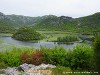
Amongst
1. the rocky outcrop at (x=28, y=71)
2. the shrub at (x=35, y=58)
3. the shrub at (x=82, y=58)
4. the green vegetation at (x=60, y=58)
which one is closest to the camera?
the rocky outcrop at (x=28, y=71)

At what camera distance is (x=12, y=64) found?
37812 millimetres

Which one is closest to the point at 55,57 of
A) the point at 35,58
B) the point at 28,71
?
the point at 35,58

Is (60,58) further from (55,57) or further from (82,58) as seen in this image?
(82,58)

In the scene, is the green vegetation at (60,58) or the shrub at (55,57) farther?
the shrub at (55,57)

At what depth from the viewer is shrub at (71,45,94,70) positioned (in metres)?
34.6

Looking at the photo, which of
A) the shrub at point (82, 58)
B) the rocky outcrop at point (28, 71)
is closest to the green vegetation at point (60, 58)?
the shrub at point (82, 58)

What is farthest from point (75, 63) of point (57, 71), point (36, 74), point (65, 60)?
point (36, 74)

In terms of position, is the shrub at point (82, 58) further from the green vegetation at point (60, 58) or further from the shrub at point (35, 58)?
the shrub at point (35, 58)

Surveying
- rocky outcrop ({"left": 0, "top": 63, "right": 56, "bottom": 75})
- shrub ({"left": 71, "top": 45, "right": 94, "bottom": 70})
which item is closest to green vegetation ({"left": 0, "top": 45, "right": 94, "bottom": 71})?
shrub ({"left": 71, "top": 45, "right": 94, "bottom": 70})

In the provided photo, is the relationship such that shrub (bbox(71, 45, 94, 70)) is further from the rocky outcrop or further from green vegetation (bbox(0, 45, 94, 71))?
the rocky outcrop

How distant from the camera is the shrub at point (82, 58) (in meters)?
34.6

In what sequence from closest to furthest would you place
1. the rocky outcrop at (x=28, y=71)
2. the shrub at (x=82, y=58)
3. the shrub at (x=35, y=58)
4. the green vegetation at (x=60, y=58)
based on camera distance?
the rocky outcrop at (x=28, y=71)
the shrub at (x=82, y=58)
the green vegetation at (x=60, y=58)
the shrub at (x=35, y=58)

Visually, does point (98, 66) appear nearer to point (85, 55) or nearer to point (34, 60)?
point (85, 55)

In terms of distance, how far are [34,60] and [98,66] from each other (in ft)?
39.7
